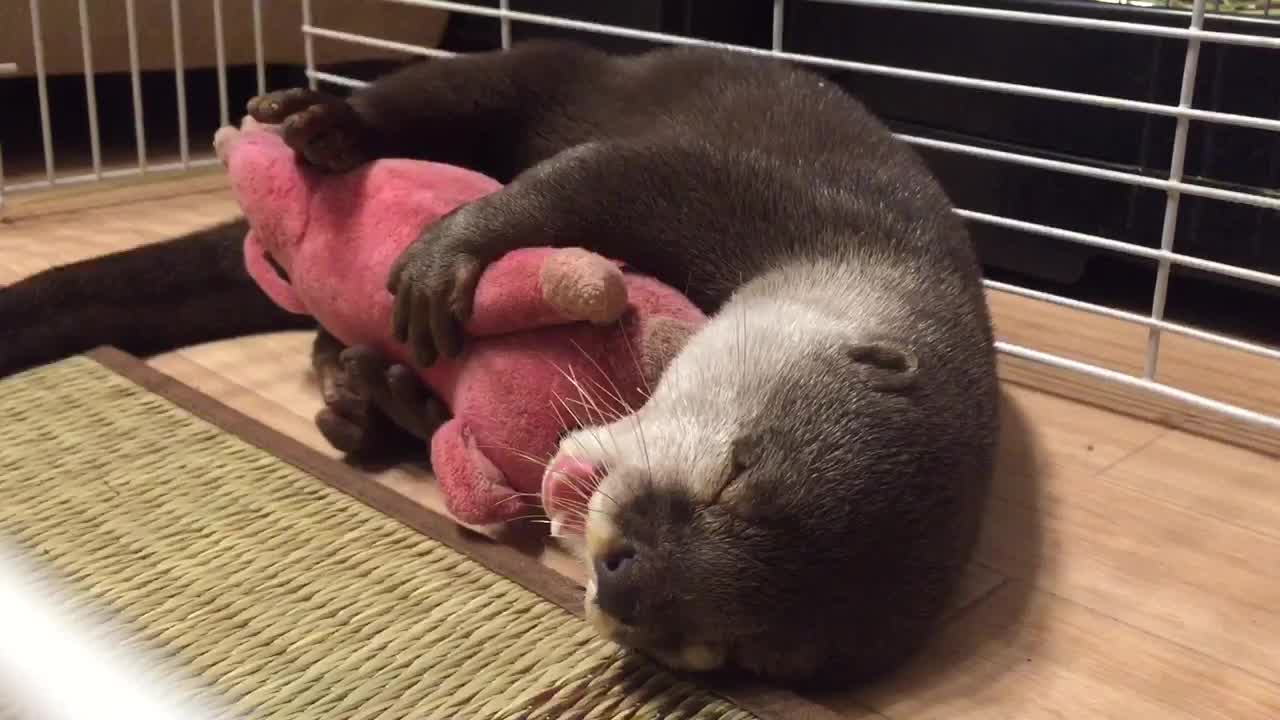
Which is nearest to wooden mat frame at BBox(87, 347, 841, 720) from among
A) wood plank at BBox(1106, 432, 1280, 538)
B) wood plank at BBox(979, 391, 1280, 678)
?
wood plank at BBox(979, 391, 1280, 678)

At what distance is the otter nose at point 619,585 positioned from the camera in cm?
99

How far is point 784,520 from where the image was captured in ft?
3.31

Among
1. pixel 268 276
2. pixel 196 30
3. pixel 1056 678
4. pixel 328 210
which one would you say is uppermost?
pixel 196 30

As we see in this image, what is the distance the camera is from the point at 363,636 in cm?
116

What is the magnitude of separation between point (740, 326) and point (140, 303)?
99 cm

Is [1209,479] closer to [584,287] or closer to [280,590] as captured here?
[584,287]

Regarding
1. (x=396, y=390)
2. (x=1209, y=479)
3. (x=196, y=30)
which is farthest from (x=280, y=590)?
(x=196, y=30)

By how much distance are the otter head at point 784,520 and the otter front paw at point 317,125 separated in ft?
2.15

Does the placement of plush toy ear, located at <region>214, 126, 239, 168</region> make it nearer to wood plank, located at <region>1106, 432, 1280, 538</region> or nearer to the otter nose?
the otter nose

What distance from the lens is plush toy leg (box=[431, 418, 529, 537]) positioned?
131 cm

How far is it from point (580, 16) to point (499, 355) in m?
1.86

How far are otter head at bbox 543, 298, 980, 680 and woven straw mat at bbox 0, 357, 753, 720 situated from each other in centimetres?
10

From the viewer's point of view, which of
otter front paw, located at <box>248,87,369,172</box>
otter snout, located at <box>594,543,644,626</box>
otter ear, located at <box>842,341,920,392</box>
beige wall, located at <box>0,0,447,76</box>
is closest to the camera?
otter snout, located at <box>594,543,644,626</box>

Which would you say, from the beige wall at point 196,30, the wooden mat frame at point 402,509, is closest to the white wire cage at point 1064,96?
the beige wall at point 196,30
